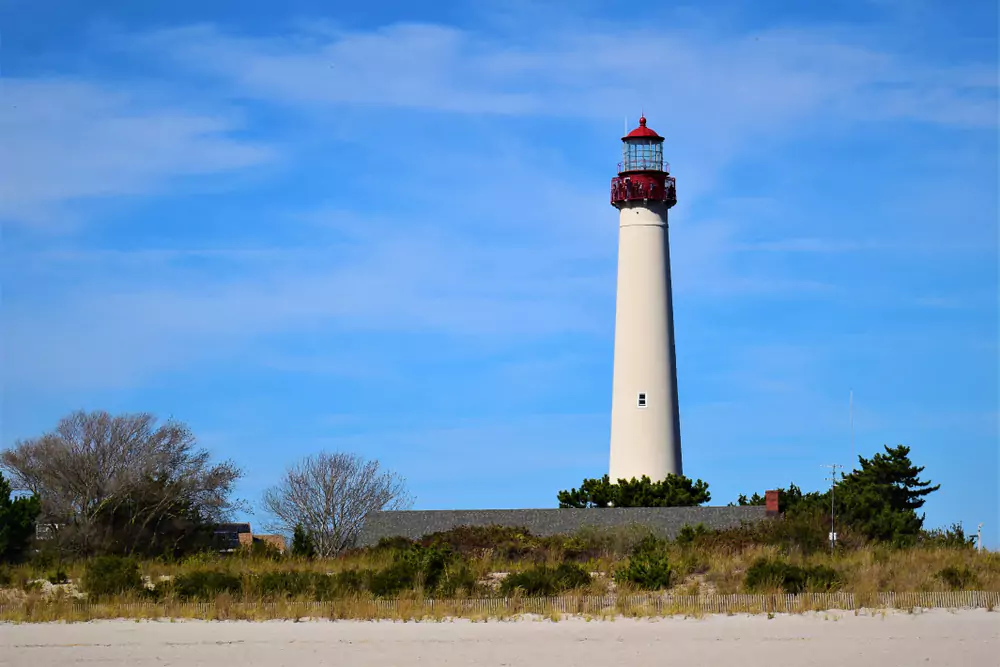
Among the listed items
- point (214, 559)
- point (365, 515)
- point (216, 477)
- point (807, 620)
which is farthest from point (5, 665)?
point (365, 515)

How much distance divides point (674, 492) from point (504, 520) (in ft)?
18.0

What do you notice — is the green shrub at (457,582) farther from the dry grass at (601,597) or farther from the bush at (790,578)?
the bush at (790,578)

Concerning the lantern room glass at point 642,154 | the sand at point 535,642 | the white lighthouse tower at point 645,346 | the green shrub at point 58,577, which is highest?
the lantern room glass at point 642,154

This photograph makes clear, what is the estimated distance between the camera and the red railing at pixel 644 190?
1823 inches

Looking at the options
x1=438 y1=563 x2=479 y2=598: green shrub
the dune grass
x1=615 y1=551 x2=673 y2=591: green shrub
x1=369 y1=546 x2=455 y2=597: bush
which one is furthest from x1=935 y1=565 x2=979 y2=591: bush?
x1=369 y1=546 x2=455 y2=597: bush

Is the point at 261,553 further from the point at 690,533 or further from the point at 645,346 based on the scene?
the point at 645,346

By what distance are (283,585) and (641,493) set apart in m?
17.4

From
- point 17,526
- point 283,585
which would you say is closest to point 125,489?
point 17,526

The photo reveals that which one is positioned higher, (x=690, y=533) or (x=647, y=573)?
(x=690, y=533)

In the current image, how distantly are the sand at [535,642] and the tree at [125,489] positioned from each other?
14.6 metres

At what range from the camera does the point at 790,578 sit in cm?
2850

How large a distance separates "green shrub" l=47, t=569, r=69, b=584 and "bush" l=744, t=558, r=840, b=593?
48.1ft

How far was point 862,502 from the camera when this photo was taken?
4219cm

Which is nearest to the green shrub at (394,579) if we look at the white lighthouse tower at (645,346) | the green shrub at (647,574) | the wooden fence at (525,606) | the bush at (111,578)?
the wooden fence at (525,606)
